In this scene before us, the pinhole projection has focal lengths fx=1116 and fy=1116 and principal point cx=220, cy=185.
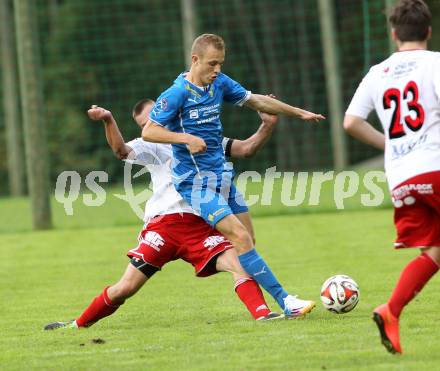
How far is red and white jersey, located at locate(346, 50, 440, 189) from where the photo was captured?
5613mm

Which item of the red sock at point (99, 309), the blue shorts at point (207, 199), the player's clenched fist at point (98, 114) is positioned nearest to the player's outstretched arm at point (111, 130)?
the player's clenched fist at point (98, 114)

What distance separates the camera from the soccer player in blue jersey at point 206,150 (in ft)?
23.0

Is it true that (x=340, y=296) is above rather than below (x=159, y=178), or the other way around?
below

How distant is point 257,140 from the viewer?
7.79 metres

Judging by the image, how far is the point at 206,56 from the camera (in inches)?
277

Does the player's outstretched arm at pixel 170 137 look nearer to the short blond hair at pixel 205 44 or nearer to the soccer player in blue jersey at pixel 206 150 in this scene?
the soccer player in blue jersey at pixel 206 150

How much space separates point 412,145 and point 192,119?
1.90m

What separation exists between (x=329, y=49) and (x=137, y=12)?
8.81 meters

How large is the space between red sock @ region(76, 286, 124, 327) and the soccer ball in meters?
1.36

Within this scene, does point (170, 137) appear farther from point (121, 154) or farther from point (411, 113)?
point (411, 113)

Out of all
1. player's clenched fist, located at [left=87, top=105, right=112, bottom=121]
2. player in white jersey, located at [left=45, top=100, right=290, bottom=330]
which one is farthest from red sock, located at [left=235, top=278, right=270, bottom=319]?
player's clenched fist, located at [left=87, top=105, right=112, bottom=121]

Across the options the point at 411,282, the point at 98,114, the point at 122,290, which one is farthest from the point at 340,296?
the point at 98,114

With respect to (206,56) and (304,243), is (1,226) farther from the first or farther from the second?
(206,56)

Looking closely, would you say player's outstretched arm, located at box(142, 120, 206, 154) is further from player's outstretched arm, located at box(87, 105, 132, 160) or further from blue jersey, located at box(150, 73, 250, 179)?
player's outstretched arm, located at box(87, 105, 132, 160)
